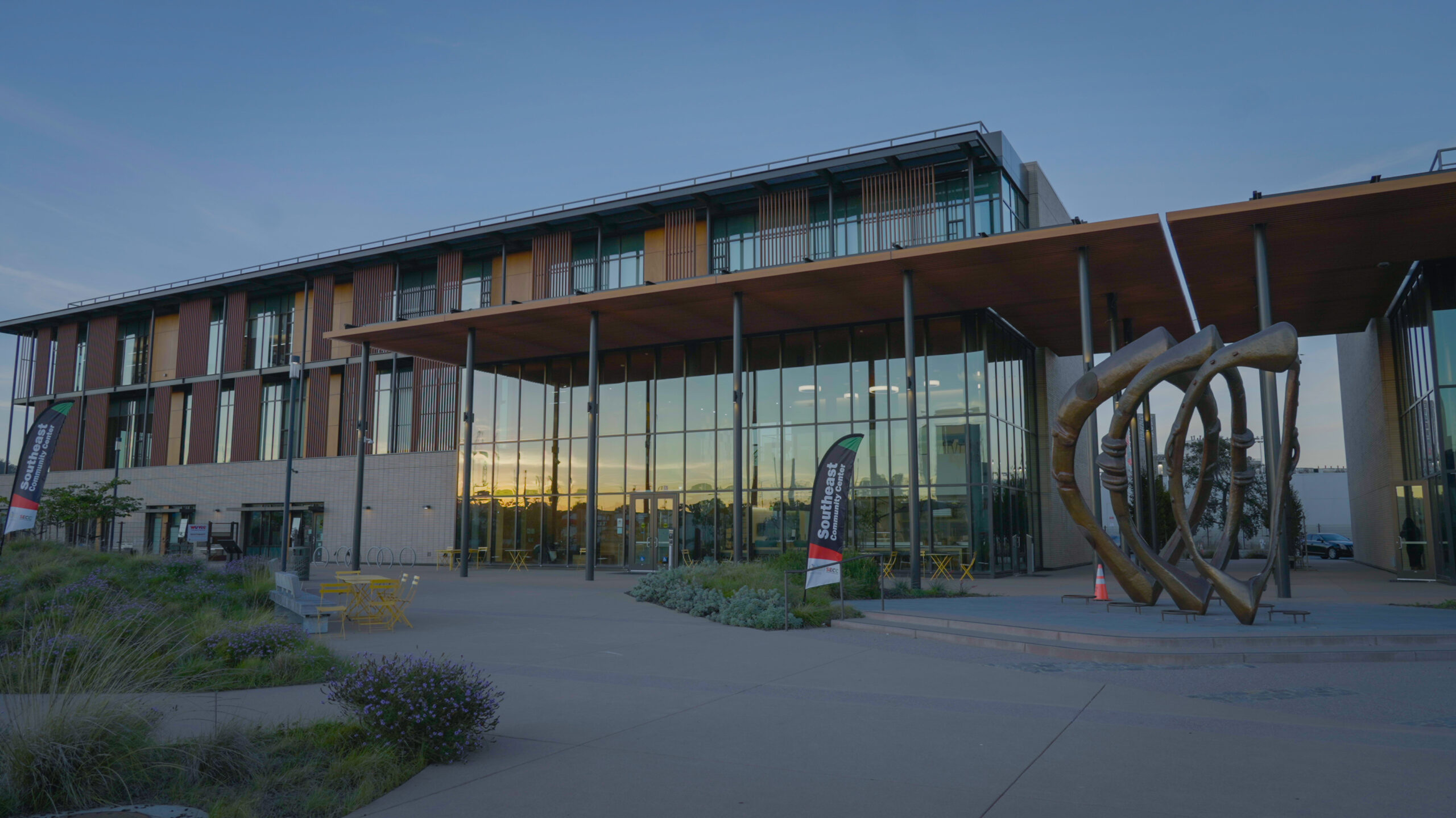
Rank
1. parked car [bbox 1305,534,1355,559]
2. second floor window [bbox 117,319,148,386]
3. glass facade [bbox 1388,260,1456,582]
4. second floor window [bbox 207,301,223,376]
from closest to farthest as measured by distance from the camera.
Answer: glass facade [bbox 1388,260,1456,582]
second floor window [bbox 207,301,223,376]
parked car [bbox 1305,534,1355,559]
second floor window [bbox 117,319,148,386]

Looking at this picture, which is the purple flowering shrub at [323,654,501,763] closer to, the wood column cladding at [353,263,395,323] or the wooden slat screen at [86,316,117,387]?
the wood column cladding at [353,263,395,323]

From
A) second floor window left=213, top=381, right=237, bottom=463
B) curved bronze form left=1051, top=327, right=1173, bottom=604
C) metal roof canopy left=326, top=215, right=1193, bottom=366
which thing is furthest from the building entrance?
second floor window left=213, top=381, right=237, bottom=463

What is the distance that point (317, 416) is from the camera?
36.5m

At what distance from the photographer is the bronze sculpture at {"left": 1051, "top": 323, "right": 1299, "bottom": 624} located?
11.6 metres

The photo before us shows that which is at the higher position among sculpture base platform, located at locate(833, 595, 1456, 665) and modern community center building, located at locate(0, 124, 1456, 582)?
modern community center building, located at locate(0, 124, 1456, 582)

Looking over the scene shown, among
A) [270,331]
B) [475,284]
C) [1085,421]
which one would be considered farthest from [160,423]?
[1085,421]

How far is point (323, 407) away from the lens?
36375 mm

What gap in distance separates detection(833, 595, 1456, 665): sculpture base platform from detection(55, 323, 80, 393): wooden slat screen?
4454cm

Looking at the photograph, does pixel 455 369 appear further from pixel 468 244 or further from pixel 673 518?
pixel 673 518

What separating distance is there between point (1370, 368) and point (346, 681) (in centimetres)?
3069

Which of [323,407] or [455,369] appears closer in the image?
[455,369]

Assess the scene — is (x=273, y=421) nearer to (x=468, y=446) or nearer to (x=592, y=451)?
(x=468, y=446)

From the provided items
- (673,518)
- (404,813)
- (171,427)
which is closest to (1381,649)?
(404,813)

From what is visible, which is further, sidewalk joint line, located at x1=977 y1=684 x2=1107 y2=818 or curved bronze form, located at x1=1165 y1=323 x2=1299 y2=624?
curved bronze form, located at x1=1165 y1=323 x2=1299 y2=624
